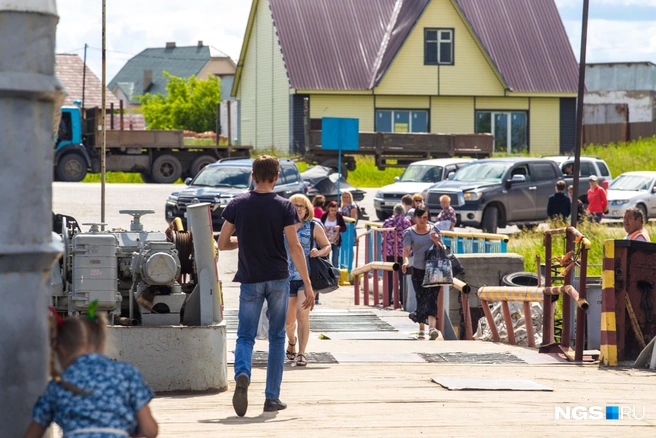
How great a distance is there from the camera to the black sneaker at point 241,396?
6.76 meters

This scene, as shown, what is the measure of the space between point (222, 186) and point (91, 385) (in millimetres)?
21865

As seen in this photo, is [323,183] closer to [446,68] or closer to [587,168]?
[587,168]

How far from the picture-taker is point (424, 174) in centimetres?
3050

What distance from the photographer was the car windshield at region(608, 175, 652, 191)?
3141 cm

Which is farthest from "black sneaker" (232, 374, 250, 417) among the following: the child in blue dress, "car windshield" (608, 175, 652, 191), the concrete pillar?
"car windshield" (608, 175, 652, 191)

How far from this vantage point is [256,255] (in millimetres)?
6934

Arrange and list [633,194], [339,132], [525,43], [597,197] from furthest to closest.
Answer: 1. [525,43]
2. [633,194]
3. [597,197]
4. [339,132]

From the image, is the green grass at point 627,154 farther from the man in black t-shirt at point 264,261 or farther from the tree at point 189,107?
the tree at point 189,107

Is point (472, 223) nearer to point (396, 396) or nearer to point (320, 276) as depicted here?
point (320, 276)

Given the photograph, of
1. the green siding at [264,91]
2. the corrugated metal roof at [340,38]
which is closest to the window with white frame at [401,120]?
the corrugated metal roof at [340,38]

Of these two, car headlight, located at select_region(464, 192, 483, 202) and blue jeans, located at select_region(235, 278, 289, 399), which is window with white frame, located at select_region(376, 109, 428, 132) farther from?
blue jeans, located at select_region(235, 278, 289, 399)

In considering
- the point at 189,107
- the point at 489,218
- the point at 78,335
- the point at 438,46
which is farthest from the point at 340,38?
the point at 189,107

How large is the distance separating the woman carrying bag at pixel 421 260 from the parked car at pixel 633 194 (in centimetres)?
1719

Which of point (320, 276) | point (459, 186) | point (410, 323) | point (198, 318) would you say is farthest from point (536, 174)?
point (198, 318)
